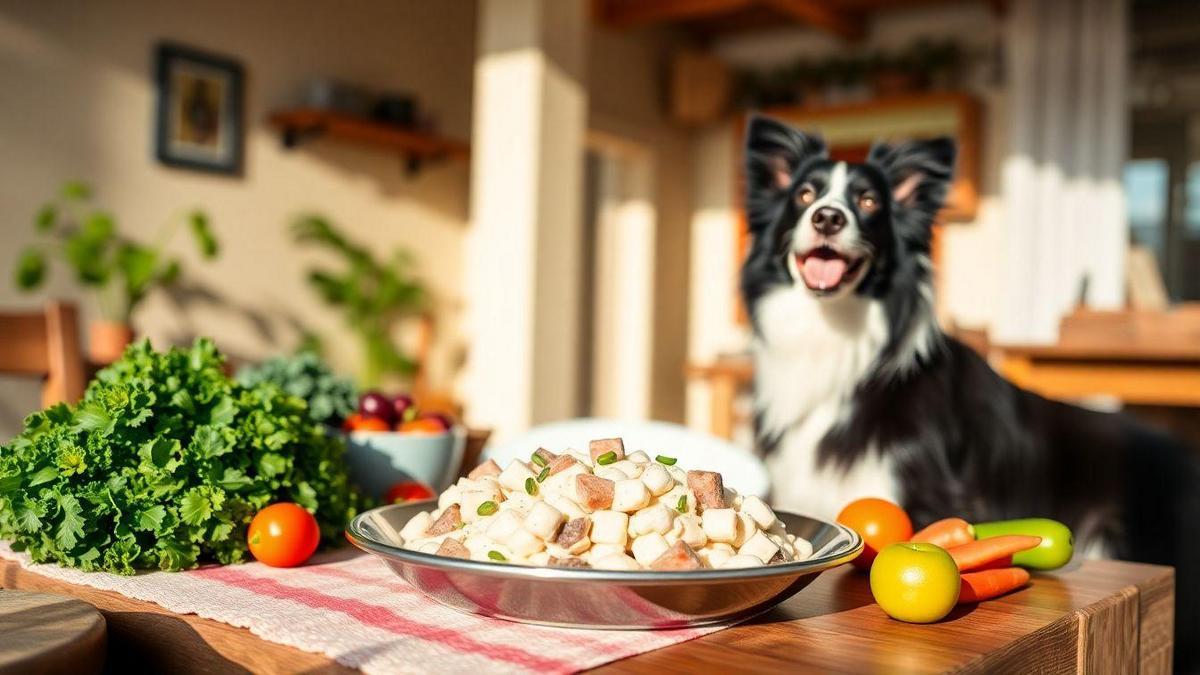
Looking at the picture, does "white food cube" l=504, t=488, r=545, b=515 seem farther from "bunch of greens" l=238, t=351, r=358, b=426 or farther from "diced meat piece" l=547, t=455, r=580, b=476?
"bunch of greens" l=238, t=351, r=358, b=426

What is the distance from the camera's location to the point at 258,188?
15.7 feet

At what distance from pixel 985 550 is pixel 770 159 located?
79 centimetres

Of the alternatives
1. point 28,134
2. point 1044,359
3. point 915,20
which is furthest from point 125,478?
point 915,20

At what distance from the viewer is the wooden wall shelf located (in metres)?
4.75

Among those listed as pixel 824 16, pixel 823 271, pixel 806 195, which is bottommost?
pixel 823 271

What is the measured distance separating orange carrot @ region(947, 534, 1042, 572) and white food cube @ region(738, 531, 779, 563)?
0.78 ft

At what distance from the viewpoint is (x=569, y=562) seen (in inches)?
27.9

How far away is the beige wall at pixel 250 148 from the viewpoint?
3951 mm

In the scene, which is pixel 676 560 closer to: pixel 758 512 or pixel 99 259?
pixel 758 512

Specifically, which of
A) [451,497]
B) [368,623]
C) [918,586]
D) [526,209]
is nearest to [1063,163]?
[526,209]

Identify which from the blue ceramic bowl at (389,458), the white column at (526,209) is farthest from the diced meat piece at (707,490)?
the white column at (526,209)

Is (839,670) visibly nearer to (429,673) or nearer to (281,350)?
(429,673)

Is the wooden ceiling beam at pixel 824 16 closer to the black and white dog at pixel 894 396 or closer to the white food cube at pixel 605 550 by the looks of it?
the black and white dog at pixel 894 396

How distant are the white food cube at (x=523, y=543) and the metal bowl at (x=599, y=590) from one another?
31 millimetres
